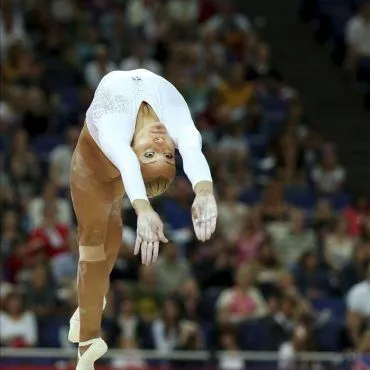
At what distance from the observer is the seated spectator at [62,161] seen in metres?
11.6

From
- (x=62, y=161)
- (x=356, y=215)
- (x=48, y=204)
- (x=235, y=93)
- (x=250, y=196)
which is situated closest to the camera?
(x=48, y=204)

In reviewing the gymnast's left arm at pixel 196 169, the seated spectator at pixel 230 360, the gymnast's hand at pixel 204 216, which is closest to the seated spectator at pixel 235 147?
the seated spectator at pixel 230 360

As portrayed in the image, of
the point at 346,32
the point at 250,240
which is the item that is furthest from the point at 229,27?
the point at 250,240

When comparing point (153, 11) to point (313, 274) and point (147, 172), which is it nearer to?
point (313, 274)

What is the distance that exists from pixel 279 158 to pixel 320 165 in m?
0.45

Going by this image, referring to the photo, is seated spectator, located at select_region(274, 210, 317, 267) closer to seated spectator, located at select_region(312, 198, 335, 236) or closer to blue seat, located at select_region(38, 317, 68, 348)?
seated spectator, located at select_region(312, 198, 335, 236)

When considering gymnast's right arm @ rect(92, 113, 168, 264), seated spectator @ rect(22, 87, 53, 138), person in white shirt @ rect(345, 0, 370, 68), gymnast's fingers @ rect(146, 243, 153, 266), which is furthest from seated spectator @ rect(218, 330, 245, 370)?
person in white shirt @ rect(345, 0, 370, 68)

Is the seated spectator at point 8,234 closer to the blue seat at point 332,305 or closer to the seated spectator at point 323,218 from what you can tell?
the blue seat at point 332,305

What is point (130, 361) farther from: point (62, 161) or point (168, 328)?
point (62, 161)

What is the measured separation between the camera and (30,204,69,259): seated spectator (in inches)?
432

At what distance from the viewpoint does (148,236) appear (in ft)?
18.6

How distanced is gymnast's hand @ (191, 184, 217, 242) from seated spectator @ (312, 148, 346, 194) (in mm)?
6697

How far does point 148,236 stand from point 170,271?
17.7 ft

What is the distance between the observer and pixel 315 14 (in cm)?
1544
